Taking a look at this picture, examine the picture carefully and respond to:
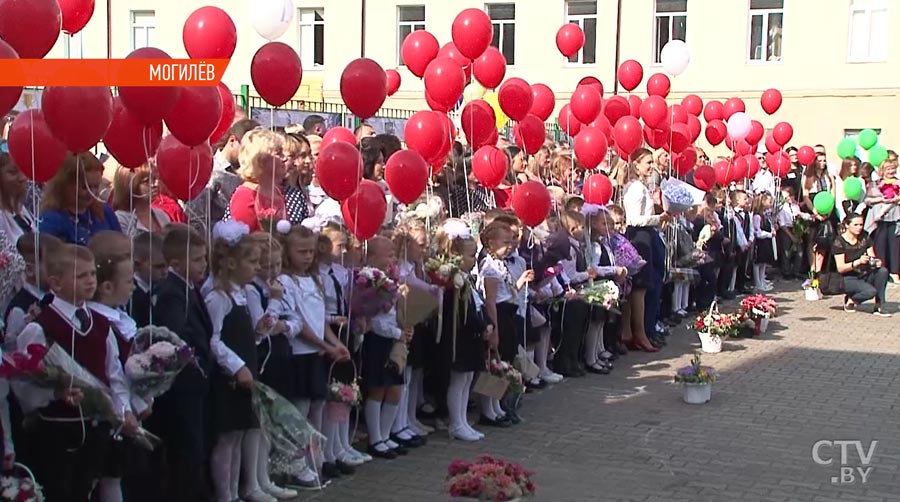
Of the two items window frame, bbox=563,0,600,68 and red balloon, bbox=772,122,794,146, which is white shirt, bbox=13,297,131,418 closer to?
red balloon, bbox=772,122,794,146

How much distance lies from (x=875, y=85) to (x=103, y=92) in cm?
2397

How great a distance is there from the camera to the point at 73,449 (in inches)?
201

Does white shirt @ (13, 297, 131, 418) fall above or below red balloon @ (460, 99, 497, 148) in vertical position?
below

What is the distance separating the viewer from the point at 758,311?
12.7 metres

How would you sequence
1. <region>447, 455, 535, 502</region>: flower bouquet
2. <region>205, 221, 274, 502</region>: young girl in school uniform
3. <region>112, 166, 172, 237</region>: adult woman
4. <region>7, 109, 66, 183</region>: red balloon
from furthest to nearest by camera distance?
<region>112, 166, 172, 237</region>: adult woman
<region>205, 221, 274, 502</region>: young girl in school uniform
<region>447, 455, 535, 502</region>: flower bouquet
<region>7, 109, 66, 183</region>: red balloon

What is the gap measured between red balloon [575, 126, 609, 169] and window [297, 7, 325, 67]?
20.8 meters

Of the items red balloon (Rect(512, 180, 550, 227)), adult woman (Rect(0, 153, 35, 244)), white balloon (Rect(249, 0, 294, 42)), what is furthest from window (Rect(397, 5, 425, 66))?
adult woman (Rect(0, 153, 35, 244))

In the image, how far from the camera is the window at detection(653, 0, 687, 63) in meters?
28.1

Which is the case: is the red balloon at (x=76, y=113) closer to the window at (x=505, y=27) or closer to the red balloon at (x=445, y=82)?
the red balloon at (x=445, y=82)

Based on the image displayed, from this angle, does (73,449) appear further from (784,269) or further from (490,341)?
(784,269)

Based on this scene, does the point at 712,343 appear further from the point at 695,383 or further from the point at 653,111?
the point at 653,111

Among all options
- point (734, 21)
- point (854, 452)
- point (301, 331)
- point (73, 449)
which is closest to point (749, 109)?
point (734, 21)

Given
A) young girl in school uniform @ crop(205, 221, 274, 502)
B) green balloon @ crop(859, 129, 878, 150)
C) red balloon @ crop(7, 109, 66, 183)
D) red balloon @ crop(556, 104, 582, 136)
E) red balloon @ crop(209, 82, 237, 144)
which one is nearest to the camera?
red balloon @ crop(7, 109, 66, 183)

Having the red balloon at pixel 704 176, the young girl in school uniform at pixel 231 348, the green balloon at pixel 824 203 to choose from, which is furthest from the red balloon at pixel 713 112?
the young girl in school uniform at pixel 231 348
